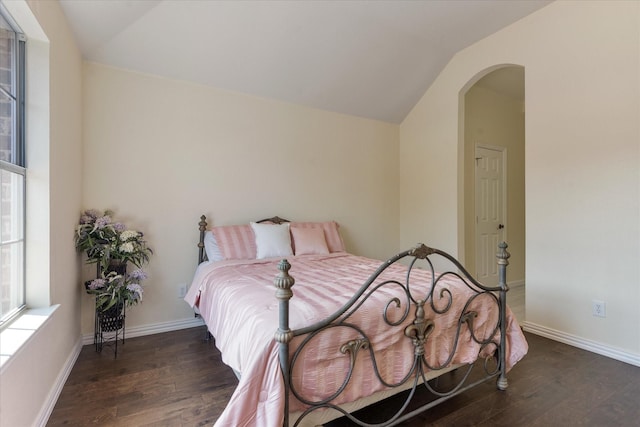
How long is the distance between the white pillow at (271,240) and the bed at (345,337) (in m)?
0.59

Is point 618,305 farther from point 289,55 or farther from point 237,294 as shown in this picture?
point 289,55

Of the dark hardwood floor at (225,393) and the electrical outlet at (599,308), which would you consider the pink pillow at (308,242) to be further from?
the electrical outlet at (599,308)

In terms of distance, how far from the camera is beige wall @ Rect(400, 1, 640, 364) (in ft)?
7.82

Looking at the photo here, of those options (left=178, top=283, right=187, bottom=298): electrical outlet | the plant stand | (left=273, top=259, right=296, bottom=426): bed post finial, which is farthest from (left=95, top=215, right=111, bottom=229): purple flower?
(left=273, top=259, right=296, bottom=426): bed post finial

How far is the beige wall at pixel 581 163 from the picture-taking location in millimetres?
2383

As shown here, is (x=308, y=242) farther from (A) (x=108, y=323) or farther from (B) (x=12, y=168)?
(B) (x=12, y=168)

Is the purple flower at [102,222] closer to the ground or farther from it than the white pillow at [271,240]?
farther from it

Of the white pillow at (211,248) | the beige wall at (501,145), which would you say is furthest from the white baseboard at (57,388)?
the beige wall at (501,145)

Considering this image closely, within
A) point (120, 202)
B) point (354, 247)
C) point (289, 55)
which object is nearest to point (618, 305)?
point (354, 247)

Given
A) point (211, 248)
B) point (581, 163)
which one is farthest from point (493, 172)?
point (211, 248)

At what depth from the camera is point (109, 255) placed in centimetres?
245

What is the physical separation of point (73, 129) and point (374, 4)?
2.62 m

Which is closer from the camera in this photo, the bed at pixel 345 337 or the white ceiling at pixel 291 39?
the bed at pixel 345 337

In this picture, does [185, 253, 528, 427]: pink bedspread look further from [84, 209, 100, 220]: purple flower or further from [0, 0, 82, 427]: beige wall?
[84, 209, 100, 220]: purple flower
